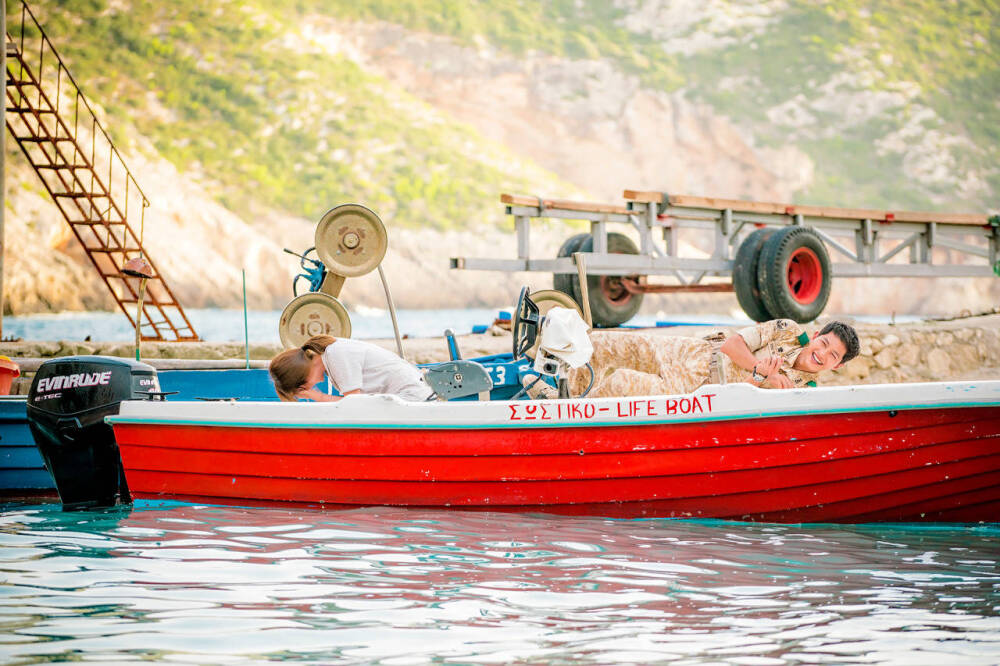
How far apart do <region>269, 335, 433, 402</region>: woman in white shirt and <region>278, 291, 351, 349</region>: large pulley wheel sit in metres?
2.04

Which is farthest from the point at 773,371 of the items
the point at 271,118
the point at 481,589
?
the point at 271,118

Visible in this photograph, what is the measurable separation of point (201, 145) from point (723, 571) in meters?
63.4

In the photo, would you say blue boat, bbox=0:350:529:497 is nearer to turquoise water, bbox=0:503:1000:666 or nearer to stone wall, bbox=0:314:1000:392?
turquoise water, bbox=0:503:1000:666

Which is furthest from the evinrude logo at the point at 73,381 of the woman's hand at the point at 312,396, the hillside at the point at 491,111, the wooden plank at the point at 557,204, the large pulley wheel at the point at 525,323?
the hillside at the point at 491,111

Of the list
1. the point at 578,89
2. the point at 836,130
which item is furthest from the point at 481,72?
the point at 836,130

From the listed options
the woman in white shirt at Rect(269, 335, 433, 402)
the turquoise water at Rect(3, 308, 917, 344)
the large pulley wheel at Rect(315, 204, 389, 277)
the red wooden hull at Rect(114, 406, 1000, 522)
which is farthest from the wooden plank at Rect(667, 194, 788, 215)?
the turquoise water at Rect(3, 308, 917, 344)

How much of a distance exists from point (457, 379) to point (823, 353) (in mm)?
2206

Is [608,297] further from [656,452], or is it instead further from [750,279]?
[656,452]

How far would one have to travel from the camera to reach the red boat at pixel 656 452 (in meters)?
6.20

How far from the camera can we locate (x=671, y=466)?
6305mm

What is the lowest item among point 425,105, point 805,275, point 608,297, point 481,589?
point 481,589

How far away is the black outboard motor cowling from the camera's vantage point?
6.71 metres

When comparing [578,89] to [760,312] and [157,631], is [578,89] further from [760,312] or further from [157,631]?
[157,631]

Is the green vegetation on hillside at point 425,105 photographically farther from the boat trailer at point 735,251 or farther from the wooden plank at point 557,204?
the wooden plank at point 557,204
